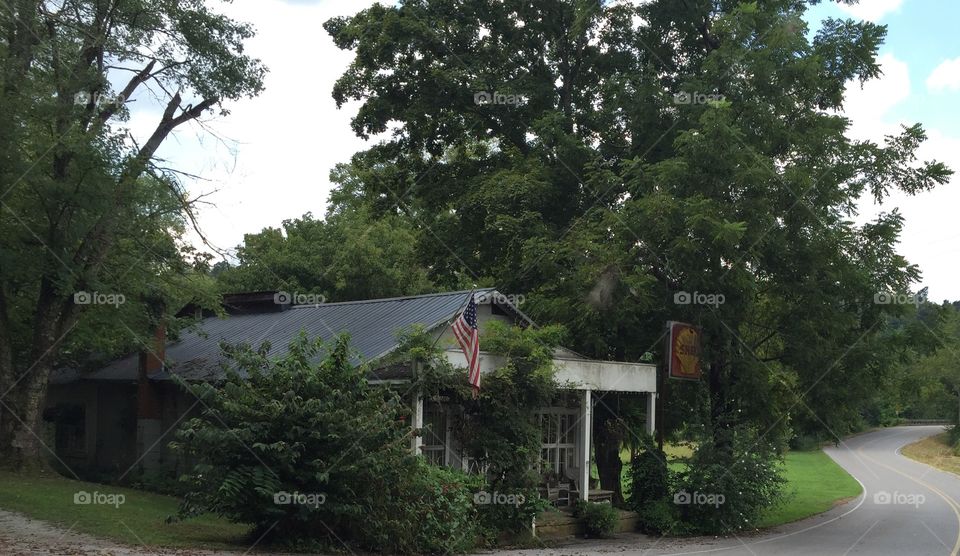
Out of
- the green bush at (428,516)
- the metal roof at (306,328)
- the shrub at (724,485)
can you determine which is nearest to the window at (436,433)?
the metal roof at (306,328)

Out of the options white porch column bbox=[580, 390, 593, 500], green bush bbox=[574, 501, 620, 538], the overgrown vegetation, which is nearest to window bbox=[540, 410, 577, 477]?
white porch column bbox=[580, 390, 593, 500]

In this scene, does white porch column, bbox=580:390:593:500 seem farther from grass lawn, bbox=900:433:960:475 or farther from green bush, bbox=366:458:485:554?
grass lawn, bbox=900:433:960:475

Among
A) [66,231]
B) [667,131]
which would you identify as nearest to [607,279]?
[667,131]

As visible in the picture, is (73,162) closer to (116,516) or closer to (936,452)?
(116,516)

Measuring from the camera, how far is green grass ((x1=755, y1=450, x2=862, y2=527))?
30.0m

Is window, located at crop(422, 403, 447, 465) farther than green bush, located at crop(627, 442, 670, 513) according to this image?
No

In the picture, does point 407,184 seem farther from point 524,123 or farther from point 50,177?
point 50,177

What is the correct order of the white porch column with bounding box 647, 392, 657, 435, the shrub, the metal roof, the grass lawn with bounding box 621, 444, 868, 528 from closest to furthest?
1. the metal roof
2. the shrub
3. the white porch column with bounding box 647, 392, 657, 435
4. the grass lawn with bounding box 621, 444, 868, 528

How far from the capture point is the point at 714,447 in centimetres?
2345

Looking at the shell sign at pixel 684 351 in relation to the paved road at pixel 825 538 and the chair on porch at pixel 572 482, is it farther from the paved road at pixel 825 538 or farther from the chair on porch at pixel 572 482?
the paved road at pixel 825 538

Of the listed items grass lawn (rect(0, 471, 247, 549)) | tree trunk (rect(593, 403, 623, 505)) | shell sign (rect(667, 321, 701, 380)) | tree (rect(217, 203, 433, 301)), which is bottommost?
grass lawn (rect(0, 471, 247, 549))

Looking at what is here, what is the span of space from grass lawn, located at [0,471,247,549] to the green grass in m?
14.9

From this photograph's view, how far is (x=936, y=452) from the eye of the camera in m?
67.9

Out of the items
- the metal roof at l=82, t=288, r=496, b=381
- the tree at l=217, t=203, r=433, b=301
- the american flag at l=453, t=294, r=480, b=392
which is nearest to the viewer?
the american flag at l=453, t=294, r=480, b=392
